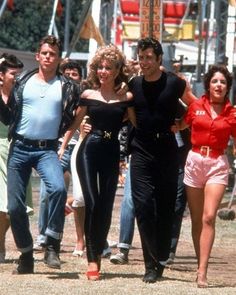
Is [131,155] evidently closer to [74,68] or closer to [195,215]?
[195,215]

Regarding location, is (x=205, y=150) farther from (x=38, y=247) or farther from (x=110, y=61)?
(x=38, y=247)

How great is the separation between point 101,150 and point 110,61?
0.76 metres

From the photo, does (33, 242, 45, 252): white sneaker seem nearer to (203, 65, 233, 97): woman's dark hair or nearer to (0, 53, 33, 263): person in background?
(0, 53, 33, 263): person in background

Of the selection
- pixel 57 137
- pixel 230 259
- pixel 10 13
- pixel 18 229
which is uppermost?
pixel 57 137

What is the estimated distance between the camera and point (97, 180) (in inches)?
428

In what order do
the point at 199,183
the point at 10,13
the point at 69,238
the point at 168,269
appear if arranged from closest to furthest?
1. the point at 199,183
2. the point at 168,269
3. the point at 69,238
4. the point at 10,13

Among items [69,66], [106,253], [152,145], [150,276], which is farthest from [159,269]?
[69,66]

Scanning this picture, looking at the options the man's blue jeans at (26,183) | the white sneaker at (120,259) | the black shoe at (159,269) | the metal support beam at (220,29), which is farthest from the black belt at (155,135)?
the metal support beam at (220,29)

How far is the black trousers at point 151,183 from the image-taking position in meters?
10.8

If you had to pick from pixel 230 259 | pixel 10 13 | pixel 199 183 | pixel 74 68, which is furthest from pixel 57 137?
pixel 10 13

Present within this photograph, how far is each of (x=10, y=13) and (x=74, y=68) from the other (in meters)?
37.2

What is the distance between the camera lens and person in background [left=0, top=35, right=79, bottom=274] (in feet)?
35.6

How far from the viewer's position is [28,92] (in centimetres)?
1088

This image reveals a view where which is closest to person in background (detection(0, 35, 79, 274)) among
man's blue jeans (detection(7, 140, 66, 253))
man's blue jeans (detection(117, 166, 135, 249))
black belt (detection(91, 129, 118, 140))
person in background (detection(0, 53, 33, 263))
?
man's blue jeans (detection(7, 140, 66, 253))
